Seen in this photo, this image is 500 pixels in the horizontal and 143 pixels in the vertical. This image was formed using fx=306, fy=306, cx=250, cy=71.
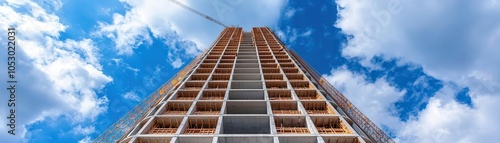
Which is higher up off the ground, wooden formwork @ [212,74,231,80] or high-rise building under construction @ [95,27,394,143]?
wooden formwork @ [212,74,231,80]

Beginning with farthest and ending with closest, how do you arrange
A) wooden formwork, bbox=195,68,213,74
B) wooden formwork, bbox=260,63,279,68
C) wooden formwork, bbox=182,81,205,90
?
1. wooden formwork, bbox=260,63,279,68
2. wooden formwork, bbox=195,68,213,74
3. wooden formwork, bbox=182,81,205,90

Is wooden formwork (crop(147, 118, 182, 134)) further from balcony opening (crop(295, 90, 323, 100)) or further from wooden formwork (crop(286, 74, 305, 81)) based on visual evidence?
wooden formwork (crop(286, 74, 305, 81))

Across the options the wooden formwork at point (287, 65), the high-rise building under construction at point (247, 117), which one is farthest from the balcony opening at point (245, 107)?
the wooden formwork at point (287, 65)

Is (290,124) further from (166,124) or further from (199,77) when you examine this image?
(199,77)

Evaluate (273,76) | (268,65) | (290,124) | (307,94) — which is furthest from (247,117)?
(268,65)

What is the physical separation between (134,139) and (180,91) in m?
11.9

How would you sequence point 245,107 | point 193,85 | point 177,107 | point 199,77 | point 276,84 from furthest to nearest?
point 199,77 → point 193,85 → point 276,84 → point 245,107 → point 177,107

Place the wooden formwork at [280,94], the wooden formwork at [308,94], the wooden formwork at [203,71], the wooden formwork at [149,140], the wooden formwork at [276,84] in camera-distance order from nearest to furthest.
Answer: the wooden formwork at [149,140] → the wooden formwork at [280,94] → the wooden formwork at [308,94] → the wooden formwork at [276,84] → the wooden formwork at [203,71]

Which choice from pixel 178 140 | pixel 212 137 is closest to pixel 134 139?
→ pixel 178 140

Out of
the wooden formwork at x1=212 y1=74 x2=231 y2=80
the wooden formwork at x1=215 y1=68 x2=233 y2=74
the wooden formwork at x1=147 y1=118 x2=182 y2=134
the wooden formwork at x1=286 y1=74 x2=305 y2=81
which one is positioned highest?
the wooden formwork at x1=215 y1=68 x2=233 y2=74

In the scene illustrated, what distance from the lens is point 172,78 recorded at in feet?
159

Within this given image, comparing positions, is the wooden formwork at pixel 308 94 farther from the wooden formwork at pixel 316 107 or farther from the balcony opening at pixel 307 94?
the wooden formwork at pixel 316 107

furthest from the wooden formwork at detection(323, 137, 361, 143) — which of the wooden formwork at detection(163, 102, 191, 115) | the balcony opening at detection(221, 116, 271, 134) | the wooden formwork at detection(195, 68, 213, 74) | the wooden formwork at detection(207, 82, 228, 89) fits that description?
the wooden formwork at detection(195, 68, 213, 74)

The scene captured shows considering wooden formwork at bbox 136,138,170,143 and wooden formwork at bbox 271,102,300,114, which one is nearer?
wooden formwork at bbox 136,138,170,143
